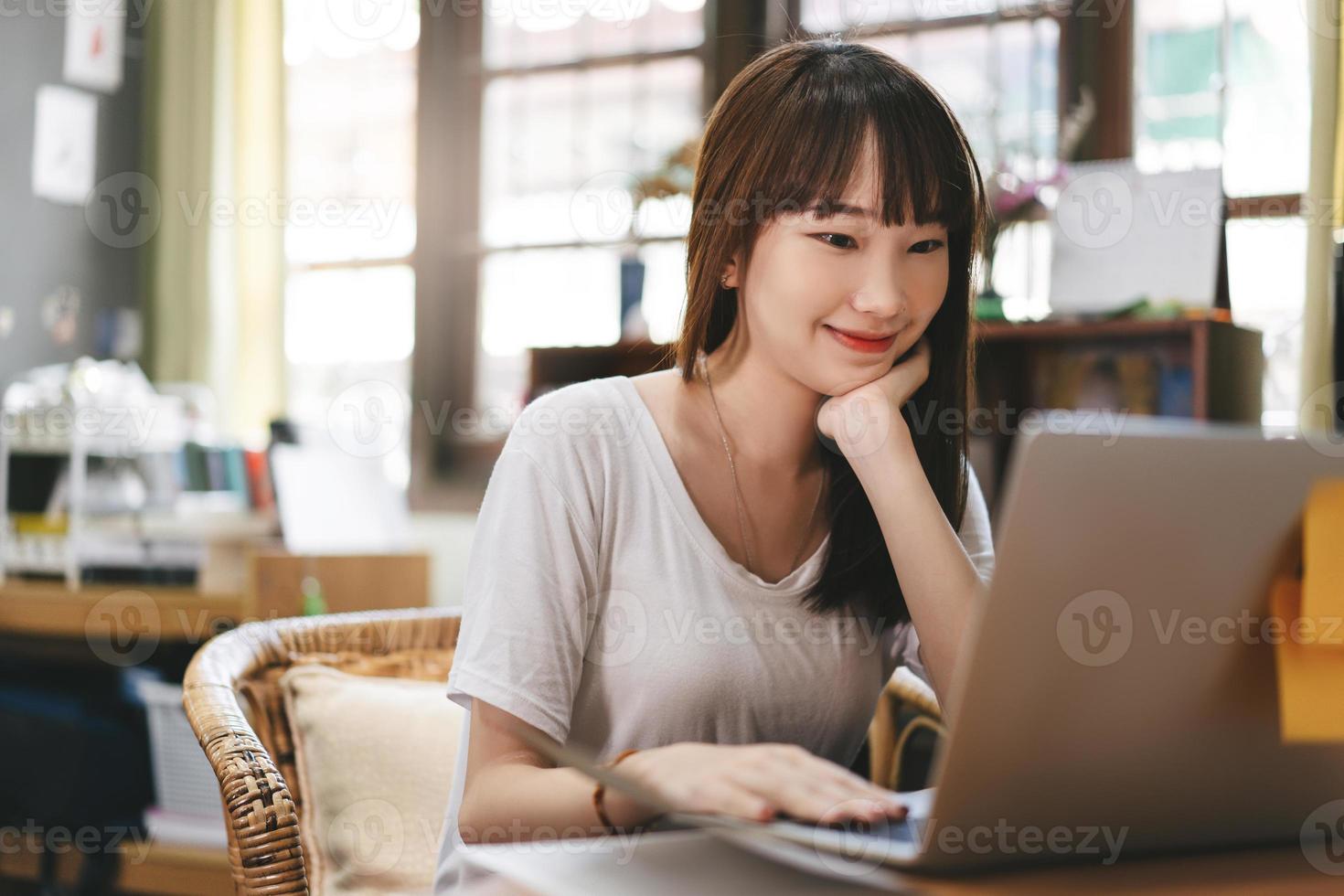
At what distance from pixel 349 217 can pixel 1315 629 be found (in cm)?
344

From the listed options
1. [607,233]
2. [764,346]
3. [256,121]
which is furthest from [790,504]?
[256,121]

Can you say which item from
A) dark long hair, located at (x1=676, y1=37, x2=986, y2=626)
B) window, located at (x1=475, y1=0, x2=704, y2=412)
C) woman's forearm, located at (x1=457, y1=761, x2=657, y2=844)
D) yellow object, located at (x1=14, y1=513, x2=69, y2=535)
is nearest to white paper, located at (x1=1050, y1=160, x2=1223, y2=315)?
window, located at (x1=475, y1=0, x2=704, y2=412)

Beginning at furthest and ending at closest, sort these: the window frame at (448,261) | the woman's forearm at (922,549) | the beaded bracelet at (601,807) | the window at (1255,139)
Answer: the window frame at (448,261)
the window at (1255,139)
the woman's forearm at (922,549)
the beaded bracelet at (601,807)

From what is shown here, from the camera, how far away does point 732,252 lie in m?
1.06

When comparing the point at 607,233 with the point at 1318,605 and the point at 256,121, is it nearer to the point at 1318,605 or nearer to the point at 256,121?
the point at 256,121

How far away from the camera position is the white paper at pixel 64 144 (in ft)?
11.1

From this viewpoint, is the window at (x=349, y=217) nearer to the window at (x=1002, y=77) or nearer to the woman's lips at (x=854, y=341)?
the window at (x=1002, y=77)

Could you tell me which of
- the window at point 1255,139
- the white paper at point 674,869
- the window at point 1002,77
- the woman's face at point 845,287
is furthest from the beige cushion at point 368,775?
the window at point 1255,139

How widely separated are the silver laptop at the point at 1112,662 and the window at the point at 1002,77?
2.05 meters

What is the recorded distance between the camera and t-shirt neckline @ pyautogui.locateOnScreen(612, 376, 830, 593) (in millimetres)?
1023

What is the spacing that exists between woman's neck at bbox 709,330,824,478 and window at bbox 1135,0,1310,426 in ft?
5.23

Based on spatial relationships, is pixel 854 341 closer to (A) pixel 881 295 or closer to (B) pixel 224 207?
(A) pixel 881 295

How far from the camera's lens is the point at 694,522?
1.03 meters

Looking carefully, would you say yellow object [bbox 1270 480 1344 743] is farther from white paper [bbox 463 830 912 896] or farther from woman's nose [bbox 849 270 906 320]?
woman's nose [bbox 849 270 906 320]
